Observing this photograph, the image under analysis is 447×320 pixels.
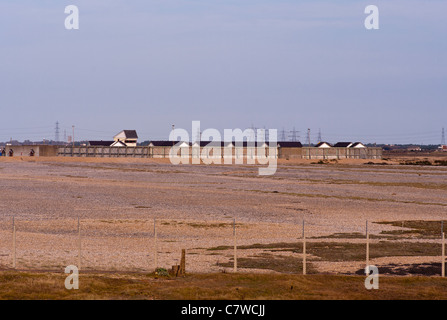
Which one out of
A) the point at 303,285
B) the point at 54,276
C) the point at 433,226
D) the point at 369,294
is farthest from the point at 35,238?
the point at 433,226

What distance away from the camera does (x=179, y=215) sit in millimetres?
41469

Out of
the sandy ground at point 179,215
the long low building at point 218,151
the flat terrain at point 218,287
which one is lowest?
the flat terrain at point 218,287

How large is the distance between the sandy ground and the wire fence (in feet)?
0.20

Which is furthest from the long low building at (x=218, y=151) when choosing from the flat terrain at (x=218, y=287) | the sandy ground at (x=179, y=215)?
the flat terrain at (x=218, y=287)

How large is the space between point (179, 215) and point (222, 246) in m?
11.5

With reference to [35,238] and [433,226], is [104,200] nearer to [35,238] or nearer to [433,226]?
[35,238]

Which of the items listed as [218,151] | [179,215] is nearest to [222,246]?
[179,215]

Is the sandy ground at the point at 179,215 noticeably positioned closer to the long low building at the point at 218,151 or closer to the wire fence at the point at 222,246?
the wire fence at the point at 222,246

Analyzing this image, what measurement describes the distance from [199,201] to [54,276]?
2838 centimetres

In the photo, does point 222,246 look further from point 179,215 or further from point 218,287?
point 179,215

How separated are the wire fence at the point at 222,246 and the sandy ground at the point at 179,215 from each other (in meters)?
0.06

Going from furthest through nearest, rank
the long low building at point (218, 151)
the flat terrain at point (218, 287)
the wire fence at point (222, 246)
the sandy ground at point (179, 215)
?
1. the long low building at point (218, 151)
2. the sandy ground at point (179, 215)
3. the wire fence at point (222, 246)
4. the flat terrain at point (218, 287)

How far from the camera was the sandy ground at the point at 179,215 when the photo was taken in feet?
90.1

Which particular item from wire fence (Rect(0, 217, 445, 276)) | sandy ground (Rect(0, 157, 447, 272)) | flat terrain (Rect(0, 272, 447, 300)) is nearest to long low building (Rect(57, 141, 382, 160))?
sandy ground (Rect(0, 157, 447, 272))
